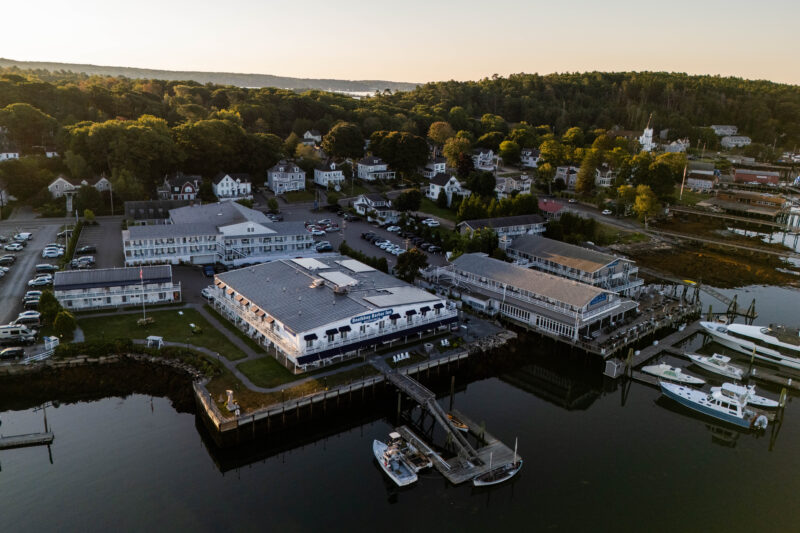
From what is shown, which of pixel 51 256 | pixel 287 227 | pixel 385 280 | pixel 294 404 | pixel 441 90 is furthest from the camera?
pixel 441 90

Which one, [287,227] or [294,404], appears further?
[287,227]

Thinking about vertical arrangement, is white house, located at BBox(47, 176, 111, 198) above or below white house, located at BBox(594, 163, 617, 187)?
below

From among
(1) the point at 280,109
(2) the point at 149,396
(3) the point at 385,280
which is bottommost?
(2) the point at 149,396

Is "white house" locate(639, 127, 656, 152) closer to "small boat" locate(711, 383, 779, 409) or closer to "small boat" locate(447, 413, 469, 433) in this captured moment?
"small boat" locate(711, 383, 779, 409)

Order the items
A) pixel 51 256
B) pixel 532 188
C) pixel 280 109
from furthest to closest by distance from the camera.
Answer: pixel 280 109
pixel 532 188
pixel 51 256

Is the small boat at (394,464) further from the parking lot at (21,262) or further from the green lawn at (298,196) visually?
the green lawn at (298,196)

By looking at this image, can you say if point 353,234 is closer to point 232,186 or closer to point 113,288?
point 232,186

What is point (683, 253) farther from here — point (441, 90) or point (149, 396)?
point (441, 90)

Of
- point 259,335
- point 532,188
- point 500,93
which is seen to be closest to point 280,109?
point 532,188

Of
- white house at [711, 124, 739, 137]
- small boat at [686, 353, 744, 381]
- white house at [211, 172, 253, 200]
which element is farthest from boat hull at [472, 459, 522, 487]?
white house at [711, 124, 739, 137]
